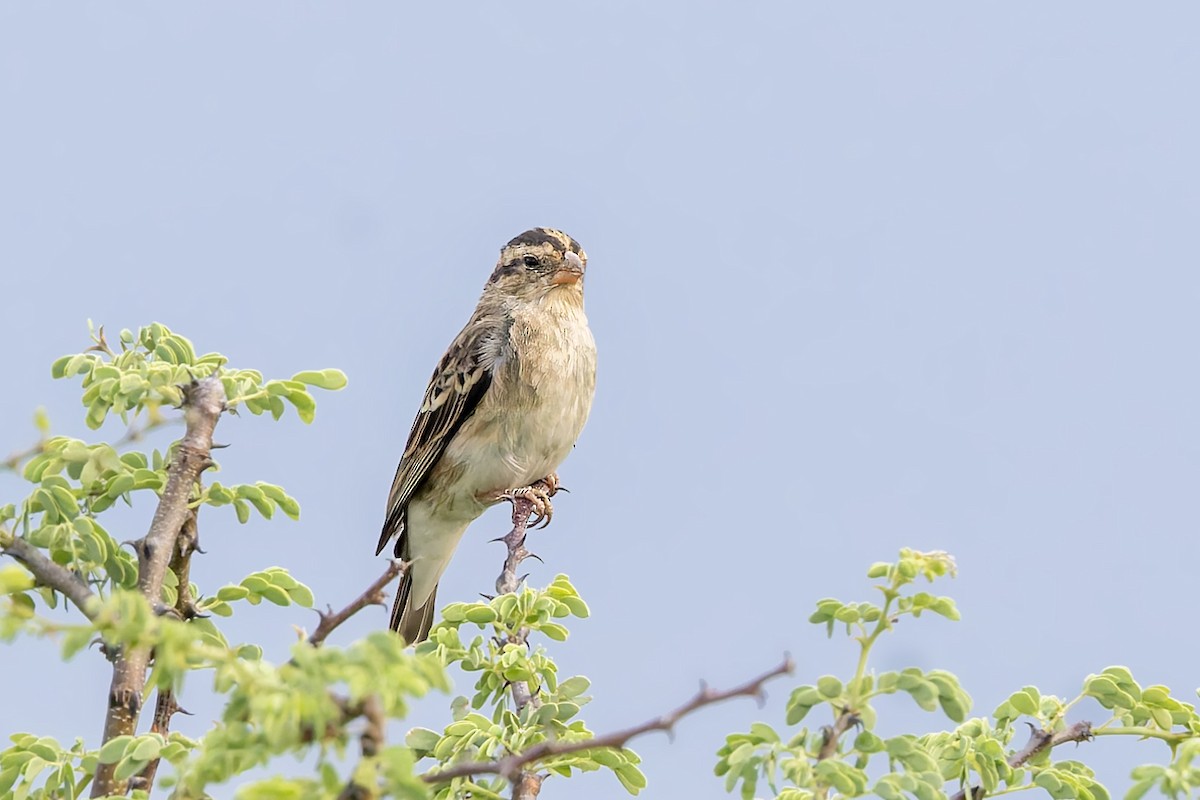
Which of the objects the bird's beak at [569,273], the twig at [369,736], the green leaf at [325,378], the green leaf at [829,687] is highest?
the bird's beak at [569,273]

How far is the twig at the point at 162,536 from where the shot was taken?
2.99m

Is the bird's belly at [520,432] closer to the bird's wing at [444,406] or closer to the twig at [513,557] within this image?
the bird's wing at [444,406]

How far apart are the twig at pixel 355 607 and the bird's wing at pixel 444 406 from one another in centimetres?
484

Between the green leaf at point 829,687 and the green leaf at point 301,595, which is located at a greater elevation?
the green leaf at point 301,595

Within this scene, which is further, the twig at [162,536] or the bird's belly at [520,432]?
the bird's belly at [520,432]

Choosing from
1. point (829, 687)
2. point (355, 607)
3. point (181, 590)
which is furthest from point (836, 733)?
point (181, 590)

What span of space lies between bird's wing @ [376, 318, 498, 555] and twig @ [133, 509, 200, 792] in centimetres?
411

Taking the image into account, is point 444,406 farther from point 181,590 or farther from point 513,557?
point 181,590

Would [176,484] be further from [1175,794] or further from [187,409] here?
[1175,794]

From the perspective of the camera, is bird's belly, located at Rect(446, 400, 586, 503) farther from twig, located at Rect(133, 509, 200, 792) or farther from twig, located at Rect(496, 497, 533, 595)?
twig, located at Rect(133, 509, 200, 792)

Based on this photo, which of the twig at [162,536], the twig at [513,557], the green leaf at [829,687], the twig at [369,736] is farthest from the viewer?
the twig at [513,557]

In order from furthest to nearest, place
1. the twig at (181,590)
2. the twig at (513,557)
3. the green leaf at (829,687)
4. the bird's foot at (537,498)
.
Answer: the bird's foot at (537,498), the twig at (513,557), the twig at (181,590), the green leaf at (829,687)

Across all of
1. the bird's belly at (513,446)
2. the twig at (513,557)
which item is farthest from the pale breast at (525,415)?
the twig at (513,557)

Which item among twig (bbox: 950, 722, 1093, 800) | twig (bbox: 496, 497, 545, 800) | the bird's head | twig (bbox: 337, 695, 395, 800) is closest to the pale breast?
the bird's head
